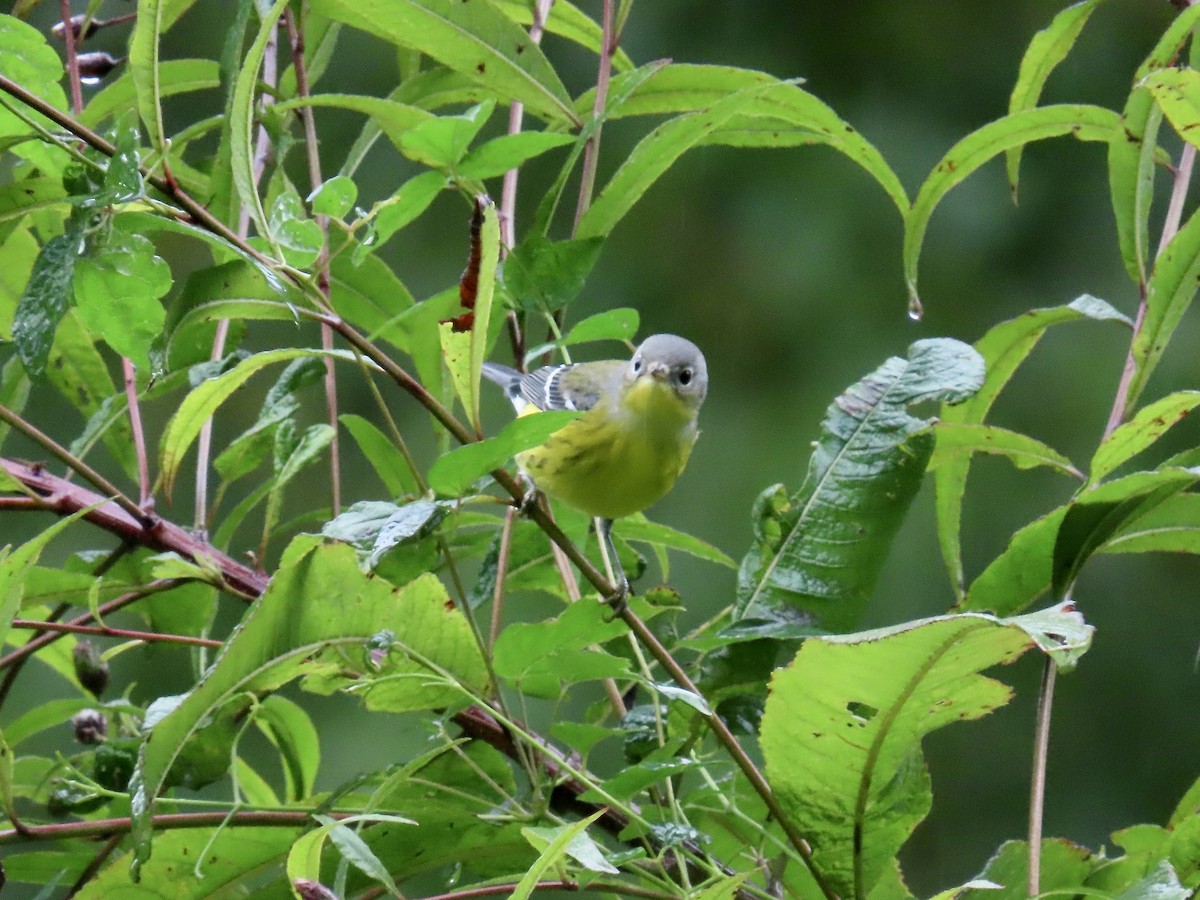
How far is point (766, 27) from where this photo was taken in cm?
593

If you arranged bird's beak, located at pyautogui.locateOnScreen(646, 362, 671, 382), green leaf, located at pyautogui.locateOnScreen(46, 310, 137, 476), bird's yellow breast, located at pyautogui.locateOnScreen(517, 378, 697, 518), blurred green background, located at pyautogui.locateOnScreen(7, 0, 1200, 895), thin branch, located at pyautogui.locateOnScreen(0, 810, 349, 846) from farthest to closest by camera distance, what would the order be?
blurred green background, located at pyautogui.locateOnScreen(7, 0, 1200, 895), bird's beak, located at pyautogui.locateOnScreen(646, 362, 671, 382), bird's yellow breast, located at pyautogui.locateOnScreen(517, 378, 697, 518), green leaf, located at pyautogui.locateOnScreen(46, 310, 137, 476), thin branch, located at pyautogui.locateOnScreen(0, 810, 349, 846)

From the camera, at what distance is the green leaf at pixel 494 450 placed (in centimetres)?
89

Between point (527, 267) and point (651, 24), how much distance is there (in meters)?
4.82

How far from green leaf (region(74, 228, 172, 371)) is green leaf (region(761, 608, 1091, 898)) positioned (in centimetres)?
50

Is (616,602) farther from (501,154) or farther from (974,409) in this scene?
(974,409)

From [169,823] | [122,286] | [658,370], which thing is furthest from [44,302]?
[658,370]

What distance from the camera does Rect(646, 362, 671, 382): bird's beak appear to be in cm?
201

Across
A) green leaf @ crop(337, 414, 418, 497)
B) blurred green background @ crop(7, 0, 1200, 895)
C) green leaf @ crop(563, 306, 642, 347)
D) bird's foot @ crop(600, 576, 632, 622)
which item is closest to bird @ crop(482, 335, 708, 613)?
green leaf @ crop(337, 414, 418, 497)

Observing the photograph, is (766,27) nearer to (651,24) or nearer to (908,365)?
(651,24)

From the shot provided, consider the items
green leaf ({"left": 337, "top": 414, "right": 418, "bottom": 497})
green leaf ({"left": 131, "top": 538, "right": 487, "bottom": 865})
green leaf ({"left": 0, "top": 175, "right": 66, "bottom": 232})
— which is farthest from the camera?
green leaf ({"left": 337, "top": 414, "right": 418, "bottom": 497})

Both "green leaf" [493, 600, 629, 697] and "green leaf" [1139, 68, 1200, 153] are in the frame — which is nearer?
"green leaf" [493, 600, 629, 697]

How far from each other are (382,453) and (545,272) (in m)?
0.26

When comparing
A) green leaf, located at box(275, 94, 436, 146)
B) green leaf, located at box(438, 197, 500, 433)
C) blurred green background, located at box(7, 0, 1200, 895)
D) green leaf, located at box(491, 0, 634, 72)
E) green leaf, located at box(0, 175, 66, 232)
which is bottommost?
blurred green background, located at box(7, 0, 1200, 895)

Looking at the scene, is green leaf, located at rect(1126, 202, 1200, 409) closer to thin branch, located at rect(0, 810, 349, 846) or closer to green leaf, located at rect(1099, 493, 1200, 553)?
green leaf, located at rect(1099, 493, 1200, 553)
